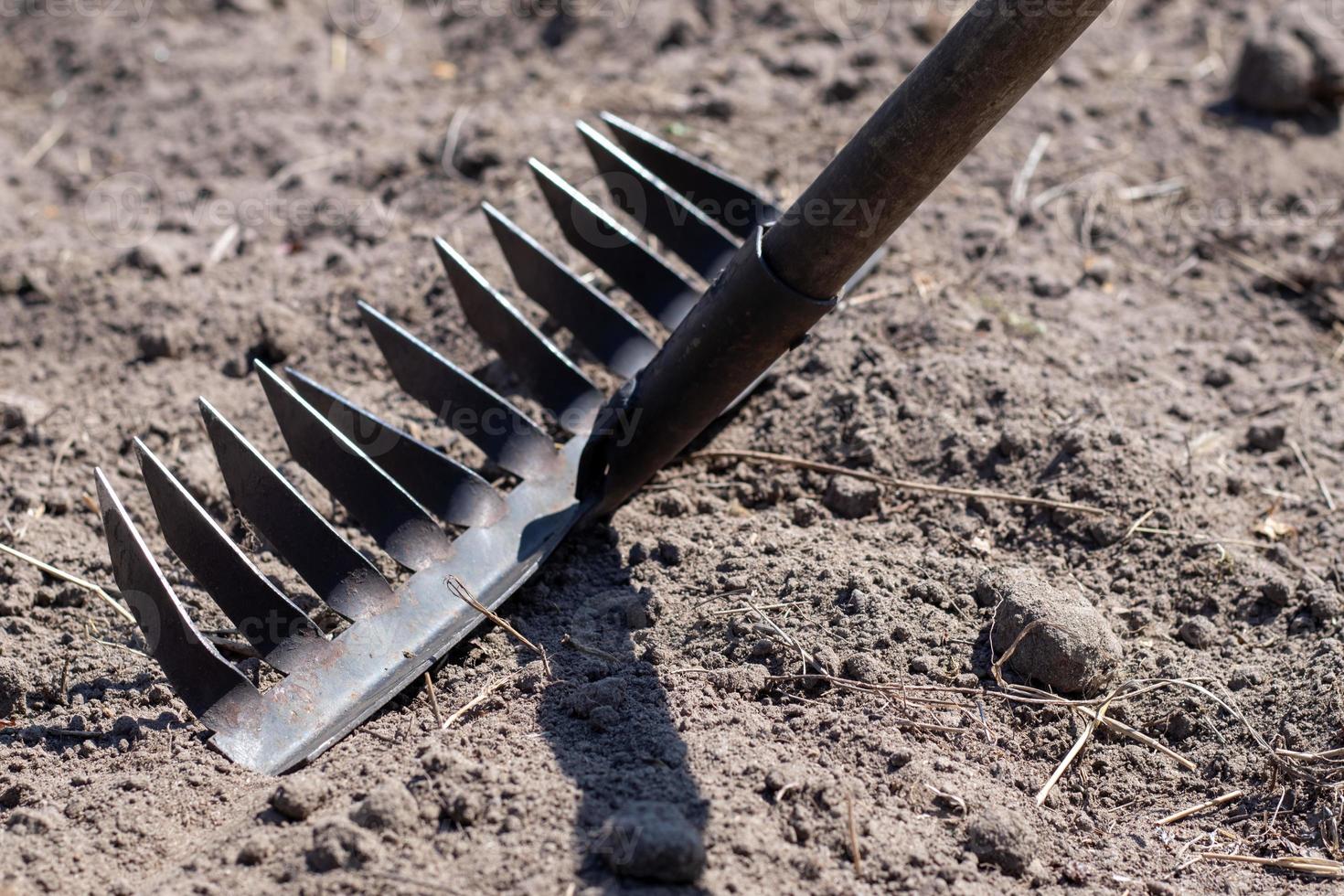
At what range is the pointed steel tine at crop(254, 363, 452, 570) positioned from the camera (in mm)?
2309

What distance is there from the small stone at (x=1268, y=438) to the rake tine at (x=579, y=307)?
53.6 inches

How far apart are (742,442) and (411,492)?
756mm

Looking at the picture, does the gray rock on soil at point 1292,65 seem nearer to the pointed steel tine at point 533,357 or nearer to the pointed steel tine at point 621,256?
the pointed steel tine at point 621,256

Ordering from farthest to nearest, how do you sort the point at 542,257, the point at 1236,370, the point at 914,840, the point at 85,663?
the point at 1236,370 < the point at 542,257 < the point at 85,663 < the point at 914,840

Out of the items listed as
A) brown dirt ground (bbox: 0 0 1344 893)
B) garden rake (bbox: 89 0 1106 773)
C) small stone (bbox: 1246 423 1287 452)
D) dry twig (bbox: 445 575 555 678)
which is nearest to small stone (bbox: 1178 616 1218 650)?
brown dirt ground (bbox: 0 0 1344 893)

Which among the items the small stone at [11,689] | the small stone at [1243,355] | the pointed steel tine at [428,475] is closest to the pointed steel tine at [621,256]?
the pointed steel tine at [428,475]

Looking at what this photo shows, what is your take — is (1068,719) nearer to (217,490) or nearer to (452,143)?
(217,490)

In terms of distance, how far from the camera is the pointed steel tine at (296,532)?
7.20ft

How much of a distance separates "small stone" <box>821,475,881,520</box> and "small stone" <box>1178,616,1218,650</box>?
0.63 m

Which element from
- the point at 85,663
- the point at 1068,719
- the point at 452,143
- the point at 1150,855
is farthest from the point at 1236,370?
the point at 85,663

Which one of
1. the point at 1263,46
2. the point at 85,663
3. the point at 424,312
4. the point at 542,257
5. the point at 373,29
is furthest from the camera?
the point at 373,29

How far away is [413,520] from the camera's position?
234 centimetres

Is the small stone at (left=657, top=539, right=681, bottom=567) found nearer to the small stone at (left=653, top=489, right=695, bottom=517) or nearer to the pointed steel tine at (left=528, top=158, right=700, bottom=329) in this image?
the small stone at (left=653, top=489, right=695, bottom=517)

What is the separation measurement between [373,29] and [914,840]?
146 inches
